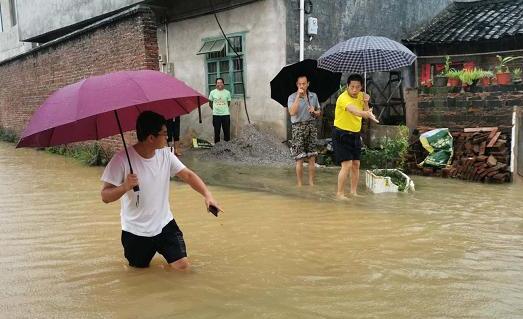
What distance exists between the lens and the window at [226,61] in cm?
1120

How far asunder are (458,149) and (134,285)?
252 inches

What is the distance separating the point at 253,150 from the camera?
10.2 metres

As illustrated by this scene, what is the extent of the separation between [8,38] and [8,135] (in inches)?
341

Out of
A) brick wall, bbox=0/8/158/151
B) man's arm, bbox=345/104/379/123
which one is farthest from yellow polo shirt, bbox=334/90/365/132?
brick wall, bbox=0/8/158/151

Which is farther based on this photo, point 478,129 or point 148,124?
point 478,129

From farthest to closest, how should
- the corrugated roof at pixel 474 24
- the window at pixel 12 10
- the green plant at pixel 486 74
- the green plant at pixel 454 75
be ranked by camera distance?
the window at pixel 12 10 < the corrugated roof at pixel 474 24 < the green plant at pixel 454 75 < the green plant at pixel 486 74

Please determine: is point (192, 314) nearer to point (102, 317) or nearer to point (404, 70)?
point (102, 317)

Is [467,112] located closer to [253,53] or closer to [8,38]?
[253,53]

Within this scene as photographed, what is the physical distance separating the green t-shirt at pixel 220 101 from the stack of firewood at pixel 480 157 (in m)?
4.76

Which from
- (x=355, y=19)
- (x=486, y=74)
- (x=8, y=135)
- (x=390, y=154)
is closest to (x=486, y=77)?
(x=486, y=74)

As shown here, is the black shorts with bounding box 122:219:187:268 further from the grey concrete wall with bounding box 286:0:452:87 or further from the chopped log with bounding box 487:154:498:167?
the grey concrete wall with bounding box 286:0:452:87

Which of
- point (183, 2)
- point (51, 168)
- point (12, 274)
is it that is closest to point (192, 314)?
point (12, 274)

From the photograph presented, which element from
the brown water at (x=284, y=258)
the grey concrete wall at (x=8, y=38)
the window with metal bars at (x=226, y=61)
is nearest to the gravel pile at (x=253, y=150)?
the window with metal bars at (x=226, y=61)

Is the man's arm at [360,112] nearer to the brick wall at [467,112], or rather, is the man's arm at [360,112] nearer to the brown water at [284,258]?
the brown water at [284,258]
